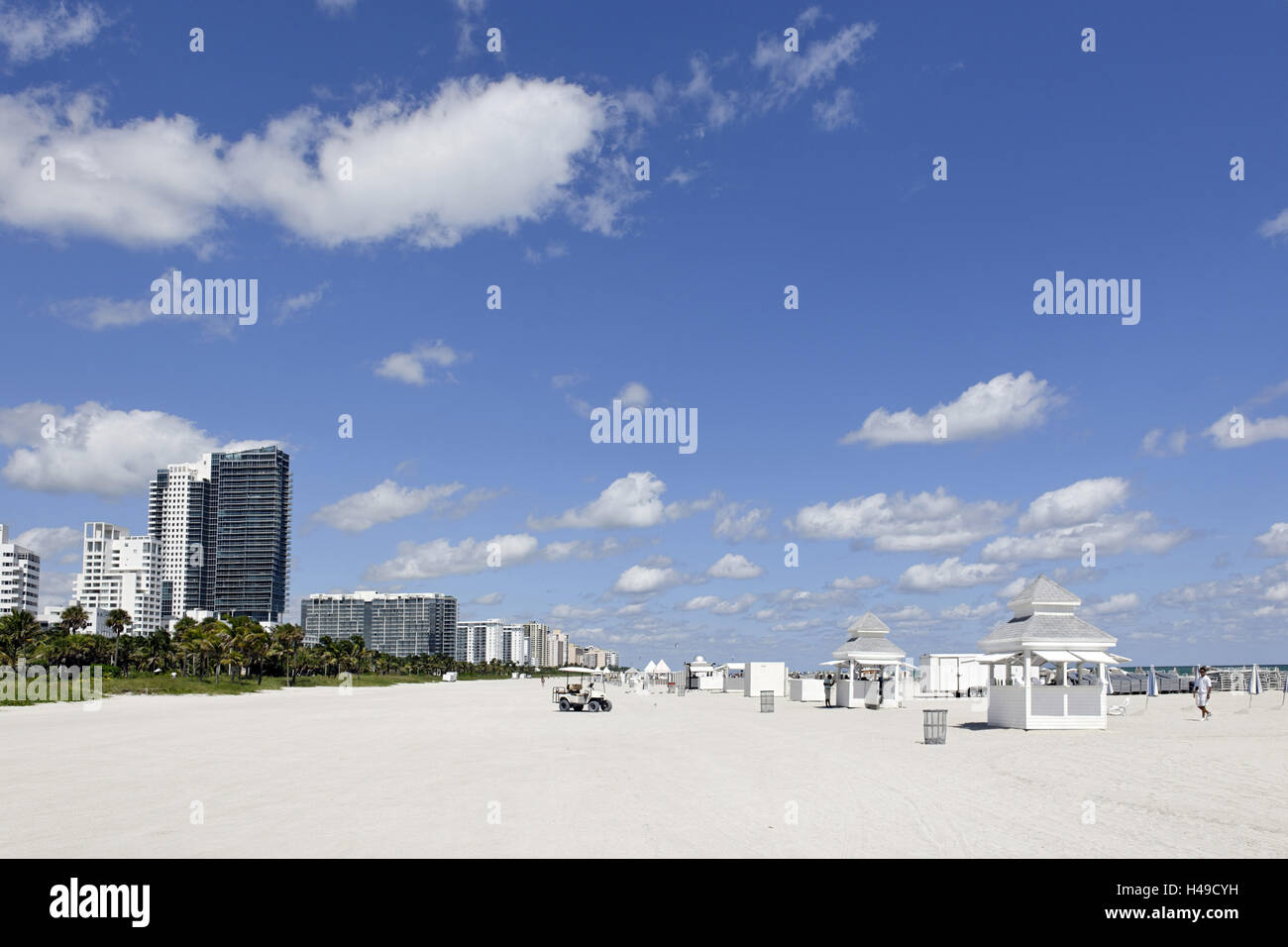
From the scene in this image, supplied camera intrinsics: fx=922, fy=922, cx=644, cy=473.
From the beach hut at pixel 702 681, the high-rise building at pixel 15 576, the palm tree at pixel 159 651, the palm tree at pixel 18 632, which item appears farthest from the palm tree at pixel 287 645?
the high-rise building at pixel 15 576

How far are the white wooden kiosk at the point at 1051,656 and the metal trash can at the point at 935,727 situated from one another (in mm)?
5115

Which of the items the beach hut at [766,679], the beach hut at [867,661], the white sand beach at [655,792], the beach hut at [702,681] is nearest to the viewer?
the white sand beach at [655,792]

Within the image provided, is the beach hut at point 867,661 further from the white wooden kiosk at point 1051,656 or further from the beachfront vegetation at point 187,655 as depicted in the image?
the beachfront vegetation at point 187,655

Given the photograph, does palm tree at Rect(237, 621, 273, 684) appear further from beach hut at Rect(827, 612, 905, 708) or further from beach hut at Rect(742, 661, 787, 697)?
beach hut at Rect(827, 612, 905, 708)

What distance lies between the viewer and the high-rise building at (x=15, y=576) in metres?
188

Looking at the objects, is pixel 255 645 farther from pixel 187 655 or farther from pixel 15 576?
pixel 15 576

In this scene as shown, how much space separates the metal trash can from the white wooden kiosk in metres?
5.11

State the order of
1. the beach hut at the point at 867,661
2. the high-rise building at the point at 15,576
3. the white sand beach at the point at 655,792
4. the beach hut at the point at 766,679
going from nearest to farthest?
the white sand beach at the point at 655,792, the beach hut at the point at 867,661, the beach hut at the point at 766,679, the high-rise building at the point at 15,576

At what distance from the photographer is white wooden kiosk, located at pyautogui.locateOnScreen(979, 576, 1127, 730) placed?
26922mm
